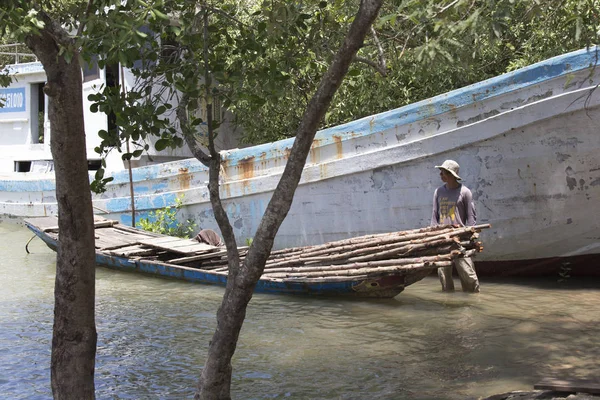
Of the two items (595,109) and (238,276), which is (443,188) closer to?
(595,109)

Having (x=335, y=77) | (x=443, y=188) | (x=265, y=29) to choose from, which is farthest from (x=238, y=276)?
(x=443, y=188)

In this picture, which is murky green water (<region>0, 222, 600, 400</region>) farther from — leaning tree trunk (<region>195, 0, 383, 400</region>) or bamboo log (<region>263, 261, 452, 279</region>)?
leaning tree trunk (<region>195, 0, 383, 400</region>)

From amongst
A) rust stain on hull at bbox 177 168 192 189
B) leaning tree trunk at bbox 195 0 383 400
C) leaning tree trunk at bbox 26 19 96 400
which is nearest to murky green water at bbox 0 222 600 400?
leaning tree trunk at bbox 195 0 383 400

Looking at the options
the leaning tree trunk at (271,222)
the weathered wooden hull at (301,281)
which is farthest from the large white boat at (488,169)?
the leaning tree trunk at (271,222)

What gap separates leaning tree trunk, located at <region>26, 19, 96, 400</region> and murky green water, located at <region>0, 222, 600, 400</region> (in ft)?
6.71

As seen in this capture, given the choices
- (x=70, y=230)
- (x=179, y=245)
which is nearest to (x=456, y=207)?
(x=179, y=245)

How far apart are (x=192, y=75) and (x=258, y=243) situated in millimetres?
1357

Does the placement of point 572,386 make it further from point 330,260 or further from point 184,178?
point 184,178

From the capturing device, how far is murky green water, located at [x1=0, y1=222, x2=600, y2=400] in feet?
20.9

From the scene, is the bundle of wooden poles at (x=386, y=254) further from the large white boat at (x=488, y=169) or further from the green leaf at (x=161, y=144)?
the green leaf at (x=161, y=144)

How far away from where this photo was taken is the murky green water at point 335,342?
6.37 meters

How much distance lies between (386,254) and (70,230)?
5.23 metres

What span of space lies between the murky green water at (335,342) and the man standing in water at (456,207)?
30 cm

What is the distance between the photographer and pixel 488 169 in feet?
32.8
